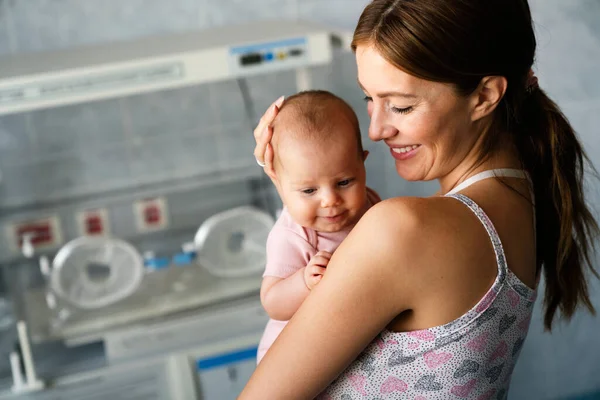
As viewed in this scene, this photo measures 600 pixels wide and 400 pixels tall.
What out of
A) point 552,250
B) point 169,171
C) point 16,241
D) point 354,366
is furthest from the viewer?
point 169,171

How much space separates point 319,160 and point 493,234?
0.27 m

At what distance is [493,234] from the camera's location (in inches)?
33.9

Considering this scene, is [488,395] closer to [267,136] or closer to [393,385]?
[393,385]

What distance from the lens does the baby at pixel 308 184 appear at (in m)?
1.03

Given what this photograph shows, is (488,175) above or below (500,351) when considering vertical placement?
above

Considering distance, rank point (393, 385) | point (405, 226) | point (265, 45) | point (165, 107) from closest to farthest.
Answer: point (405, 226)
point (393, 385)
point (265, 45)
point (165, 107)

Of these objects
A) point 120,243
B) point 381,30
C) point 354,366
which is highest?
point 381,30

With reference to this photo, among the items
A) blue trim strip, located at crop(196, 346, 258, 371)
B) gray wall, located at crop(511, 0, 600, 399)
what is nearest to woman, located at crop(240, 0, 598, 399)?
blue trim strip, located at crop(196, 346, 258, 371)

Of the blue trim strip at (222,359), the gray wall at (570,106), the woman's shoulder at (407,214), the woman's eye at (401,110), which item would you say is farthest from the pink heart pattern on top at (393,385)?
the gray wall at (570,106)

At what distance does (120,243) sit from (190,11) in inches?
30.9

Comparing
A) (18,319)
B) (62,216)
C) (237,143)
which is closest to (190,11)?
(237,143)

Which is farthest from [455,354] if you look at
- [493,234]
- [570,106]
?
[570,106]

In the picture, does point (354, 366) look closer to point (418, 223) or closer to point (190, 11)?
point (418, 223)

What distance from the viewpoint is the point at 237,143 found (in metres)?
2.35
